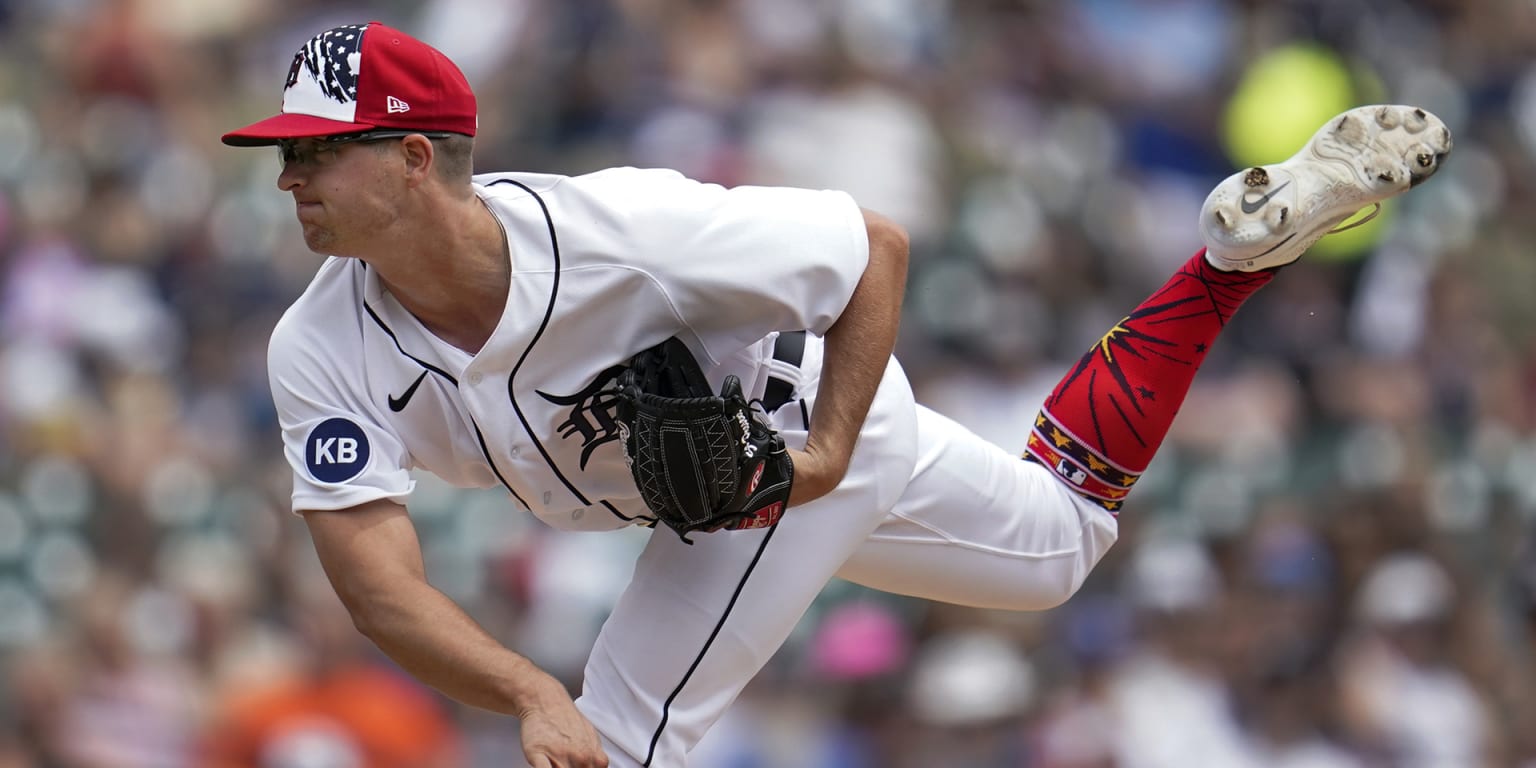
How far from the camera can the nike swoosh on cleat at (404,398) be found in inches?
141

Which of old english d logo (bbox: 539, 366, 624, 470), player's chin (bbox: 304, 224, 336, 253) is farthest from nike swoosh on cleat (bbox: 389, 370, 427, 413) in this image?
player's chin (bbox: 304, 224, 336, 253)

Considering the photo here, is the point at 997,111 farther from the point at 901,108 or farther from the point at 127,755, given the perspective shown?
the point at 127,755

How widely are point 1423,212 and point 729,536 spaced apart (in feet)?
15.5

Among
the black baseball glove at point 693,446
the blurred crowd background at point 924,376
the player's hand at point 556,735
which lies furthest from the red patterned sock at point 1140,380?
the blurred crowd background at point 924,376

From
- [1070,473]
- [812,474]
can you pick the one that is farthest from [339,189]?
[1070,473]

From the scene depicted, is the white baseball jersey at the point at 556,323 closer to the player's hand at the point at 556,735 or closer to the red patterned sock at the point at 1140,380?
the player's hand at the point at 556,735

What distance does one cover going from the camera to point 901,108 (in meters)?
7.84

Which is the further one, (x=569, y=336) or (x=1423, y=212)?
(x=1423, y=212)

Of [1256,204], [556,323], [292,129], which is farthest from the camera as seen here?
[1256,204]

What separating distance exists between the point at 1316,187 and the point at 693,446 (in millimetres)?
1566

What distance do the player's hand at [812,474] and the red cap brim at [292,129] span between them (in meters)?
0.94

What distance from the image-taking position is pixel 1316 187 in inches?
163

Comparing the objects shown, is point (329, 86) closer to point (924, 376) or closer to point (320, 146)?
point (320, 146)

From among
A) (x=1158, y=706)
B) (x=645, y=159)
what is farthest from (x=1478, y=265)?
(x=645, y=159)
